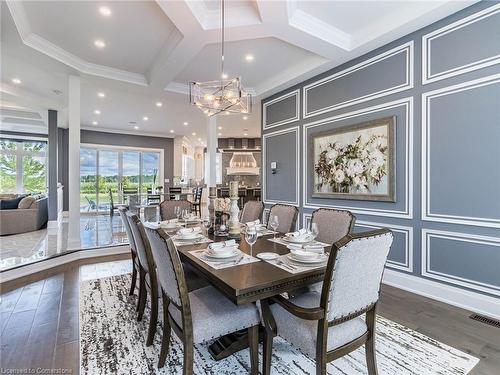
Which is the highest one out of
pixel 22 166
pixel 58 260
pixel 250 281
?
pixel 22 166

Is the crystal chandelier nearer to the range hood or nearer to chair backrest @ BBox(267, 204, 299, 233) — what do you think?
chair backrest @ BBox(267, 204, 299, 233)

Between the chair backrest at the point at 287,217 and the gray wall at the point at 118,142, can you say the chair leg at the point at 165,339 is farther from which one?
the gray wall at the point at 118,142

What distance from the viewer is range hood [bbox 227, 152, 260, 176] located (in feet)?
37.0

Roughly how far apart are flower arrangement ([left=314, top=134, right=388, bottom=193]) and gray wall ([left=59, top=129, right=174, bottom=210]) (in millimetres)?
7675

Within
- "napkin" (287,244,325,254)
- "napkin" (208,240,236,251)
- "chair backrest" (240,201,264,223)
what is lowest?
"napkin" (287,244,325,254)

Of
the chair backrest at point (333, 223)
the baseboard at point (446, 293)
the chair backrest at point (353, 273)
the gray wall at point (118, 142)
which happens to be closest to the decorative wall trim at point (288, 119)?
the chair backrest at point (333, 223)

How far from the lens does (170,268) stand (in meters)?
1.46

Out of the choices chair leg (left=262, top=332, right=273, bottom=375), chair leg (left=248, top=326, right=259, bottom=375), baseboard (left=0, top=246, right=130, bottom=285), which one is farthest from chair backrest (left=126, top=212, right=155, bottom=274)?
baseboard (left=0, top=246, right=130, bottom=285)

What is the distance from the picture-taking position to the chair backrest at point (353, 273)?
4.08 feet

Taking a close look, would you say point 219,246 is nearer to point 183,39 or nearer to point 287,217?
point 287,217

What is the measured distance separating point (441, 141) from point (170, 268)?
297cm

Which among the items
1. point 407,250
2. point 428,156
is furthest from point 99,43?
point 407,250

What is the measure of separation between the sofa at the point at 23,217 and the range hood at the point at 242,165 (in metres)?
6.62

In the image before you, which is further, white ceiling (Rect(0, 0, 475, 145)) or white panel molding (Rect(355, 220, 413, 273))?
white panel molding (Rect(355, 220, 413, 273))
